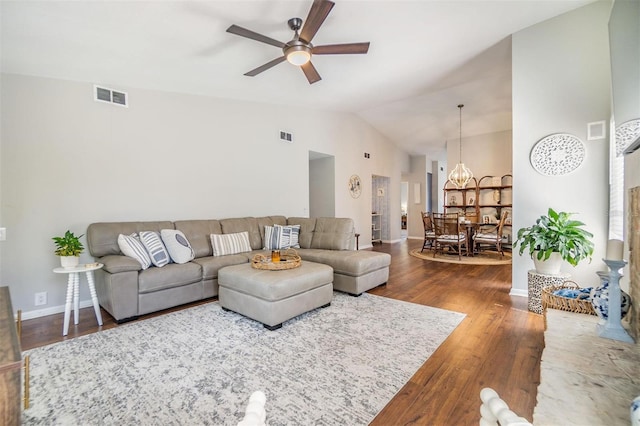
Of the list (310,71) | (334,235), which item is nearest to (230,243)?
(334,235)

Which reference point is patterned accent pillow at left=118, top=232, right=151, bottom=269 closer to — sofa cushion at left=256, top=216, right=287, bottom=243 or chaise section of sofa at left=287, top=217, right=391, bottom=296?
sofa cushion at left=256, top=216, right=287, bottom=243

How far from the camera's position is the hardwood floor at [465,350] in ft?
5.18

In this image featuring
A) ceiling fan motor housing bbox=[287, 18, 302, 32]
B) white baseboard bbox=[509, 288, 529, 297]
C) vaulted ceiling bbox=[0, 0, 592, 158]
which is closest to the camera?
vaulted ceiling bbox=[0, 0, 592, 158]

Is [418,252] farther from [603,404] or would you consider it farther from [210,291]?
[603,404]

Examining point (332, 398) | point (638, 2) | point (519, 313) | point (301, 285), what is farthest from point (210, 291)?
point (638, 2)

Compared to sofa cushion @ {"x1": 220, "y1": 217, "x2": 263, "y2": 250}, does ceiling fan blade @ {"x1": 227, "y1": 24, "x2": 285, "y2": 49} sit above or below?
above

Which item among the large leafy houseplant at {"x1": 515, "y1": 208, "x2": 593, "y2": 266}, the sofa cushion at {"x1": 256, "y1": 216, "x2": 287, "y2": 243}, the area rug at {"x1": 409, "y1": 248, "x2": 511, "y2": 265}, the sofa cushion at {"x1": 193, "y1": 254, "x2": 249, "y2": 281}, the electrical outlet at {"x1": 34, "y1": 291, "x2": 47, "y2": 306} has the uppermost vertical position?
the sofa cushion at {"x1": 256, "y1": 216, "x2": 287, "y2": 243}

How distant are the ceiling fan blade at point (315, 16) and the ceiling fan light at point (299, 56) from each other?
0.10m

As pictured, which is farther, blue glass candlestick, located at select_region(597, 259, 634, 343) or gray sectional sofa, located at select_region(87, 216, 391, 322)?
gray sectional sofa, located at select_region(87, 216, 391, 322)

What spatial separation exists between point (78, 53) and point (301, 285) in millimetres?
3065

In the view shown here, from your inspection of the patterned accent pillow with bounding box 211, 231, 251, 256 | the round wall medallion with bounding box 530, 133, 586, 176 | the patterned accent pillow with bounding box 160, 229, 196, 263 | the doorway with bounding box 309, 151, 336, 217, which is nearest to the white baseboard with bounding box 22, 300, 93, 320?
the patterned accent pillow with bounding box 160, 229, 196, 263

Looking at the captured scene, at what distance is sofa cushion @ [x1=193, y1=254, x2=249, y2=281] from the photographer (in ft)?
10.9

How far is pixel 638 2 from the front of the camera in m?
1.63

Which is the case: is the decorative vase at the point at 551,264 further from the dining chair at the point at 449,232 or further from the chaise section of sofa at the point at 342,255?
the dining chair at the point at 449,232
